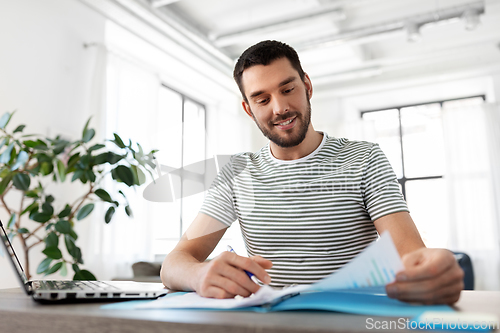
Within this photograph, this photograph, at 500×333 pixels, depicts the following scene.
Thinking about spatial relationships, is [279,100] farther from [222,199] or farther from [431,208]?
[431,208]

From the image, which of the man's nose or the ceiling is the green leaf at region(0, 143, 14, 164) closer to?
the man's nose

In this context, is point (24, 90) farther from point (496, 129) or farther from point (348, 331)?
point (496, 129)

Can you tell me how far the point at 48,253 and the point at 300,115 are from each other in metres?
1.49

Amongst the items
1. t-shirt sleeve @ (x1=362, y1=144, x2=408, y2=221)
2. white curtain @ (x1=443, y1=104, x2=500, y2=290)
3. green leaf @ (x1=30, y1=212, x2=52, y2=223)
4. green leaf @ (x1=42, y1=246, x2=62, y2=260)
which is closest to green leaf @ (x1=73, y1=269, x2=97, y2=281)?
green leaf @ (x1=42, y1=246, x2=62, y2=260)

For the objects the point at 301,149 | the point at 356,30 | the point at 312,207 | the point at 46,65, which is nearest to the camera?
the point at 312,207

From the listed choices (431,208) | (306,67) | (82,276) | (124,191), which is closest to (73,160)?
(82,276)

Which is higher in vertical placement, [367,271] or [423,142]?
[423,142]

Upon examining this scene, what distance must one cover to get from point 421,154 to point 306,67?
5.94 ft

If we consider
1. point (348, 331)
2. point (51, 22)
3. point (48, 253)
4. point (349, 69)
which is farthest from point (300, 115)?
point (349, 69)

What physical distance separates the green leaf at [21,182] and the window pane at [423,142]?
4.58m

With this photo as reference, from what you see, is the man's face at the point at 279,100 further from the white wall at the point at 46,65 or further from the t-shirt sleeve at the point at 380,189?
the white wall at the point at 46,65

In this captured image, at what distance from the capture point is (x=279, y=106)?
117cm

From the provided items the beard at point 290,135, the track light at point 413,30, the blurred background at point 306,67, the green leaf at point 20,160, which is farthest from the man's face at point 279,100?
the track light at point 413,30

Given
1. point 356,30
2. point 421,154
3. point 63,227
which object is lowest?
point 63,227
